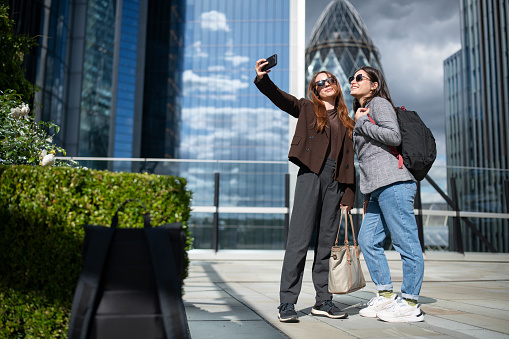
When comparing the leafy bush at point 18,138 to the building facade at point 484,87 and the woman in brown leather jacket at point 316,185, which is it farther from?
the building facade at point 484,87

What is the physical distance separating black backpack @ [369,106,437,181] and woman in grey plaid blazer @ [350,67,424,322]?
62 mm

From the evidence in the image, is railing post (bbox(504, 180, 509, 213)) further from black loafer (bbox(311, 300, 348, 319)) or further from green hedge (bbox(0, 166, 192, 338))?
green hedge (bbox(0, 166, 192, 338))

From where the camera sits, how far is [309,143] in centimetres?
366

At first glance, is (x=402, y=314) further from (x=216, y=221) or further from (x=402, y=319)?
(x=216, y=221)

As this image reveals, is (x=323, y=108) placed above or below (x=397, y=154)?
above

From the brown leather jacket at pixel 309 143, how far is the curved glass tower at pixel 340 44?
108m

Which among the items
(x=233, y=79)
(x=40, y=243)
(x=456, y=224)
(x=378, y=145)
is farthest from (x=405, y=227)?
(x=233, y=79)

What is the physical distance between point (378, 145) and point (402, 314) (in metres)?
1.33

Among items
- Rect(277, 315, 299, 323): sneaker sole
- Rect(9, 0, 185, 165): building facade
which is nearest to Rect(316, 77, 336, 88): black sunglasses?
Rect(277, 315, 299, 323): sneaker sole

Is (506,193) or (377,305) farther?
(506,193)

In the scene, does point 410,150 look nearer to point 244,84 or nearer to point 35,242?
point 35,242

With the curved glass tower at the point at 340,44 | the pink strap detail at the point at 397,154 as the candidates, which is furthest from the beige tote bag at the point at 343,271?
the curved glass tower at the point at 340,44

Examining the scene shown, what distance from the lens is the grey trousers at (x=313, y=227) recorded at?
357 centimetres

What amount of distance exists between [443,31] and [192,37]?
234 ft
